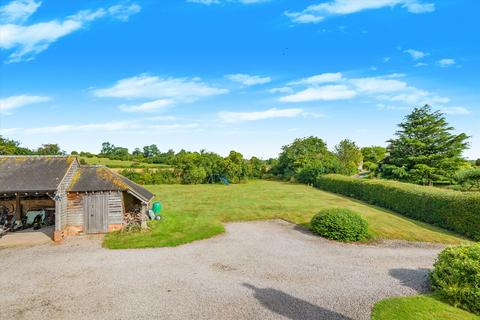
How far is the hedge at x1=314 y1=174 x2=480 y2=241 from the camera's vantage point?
1625 centimetres

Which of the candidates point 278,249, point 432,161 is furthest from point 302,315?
point 432,161

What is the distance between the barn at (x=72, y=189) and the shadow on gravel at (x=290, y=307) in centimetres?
1046

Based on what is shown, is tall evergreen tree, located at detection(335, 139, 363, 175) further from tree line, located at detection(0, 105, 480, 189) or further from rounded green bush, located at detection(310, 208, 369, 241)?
rounded green bush, located at detection(310, 208, 369, 241)

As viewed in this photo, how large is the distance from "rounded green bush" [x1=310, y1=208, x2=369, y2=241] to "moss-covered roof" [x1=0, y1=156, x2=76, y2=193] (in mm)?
15482

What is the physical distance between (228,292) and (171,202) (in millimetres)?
20195

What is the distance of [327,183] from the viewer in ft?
131

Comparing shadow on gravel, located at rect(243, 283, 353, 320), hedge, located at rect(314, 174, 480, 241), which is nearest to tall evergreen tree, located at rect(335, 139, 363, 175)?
hedge, located at rect(314, 174, 480, 241)

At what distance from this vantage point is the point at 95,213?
16.4m

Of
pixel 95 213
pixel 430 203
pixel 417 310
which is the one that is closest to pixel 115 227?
pixel 95 213

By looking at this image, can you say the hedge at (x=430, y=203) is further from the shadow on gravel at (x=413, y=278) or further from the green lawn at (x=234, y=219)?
the shadow on gravel at (x=413, y=278)

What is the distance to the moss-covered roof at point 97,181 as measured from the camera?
53.6ft

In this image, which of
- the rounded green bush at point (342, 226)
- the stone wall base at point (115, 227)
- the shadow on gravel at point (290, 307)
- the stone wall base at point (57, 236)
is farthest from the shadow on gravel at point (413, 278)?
the stone wall base at point (57, 236)

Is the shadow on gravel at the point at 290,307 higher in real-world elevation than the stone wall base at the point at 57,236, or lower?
lower

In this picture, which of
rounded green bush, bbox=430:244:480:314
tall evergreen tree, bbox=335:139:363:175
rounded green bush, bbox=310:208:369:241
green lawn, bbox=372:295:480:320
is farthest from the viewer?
tall evergreen tree, bbox=335:139:363:175
